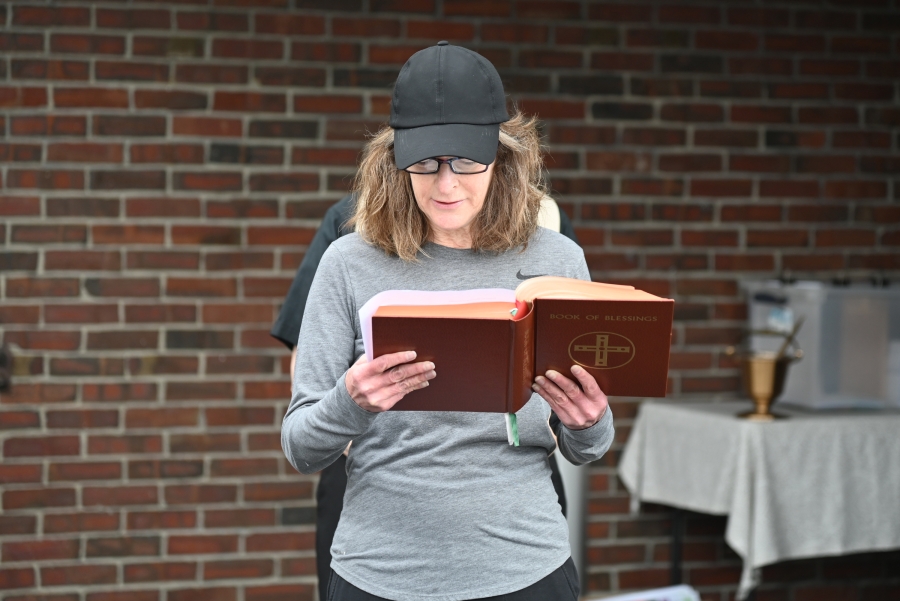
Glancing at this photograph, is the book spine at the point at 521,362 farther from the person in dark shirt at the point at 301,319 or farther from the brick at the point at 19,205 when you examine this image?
the brick at the point at 19,205

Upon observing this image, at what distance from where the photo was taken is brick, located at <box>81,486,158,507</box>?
312cm

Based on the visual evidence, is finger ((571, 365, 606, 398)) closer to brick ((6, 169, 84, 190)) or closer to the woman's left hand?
the woman's left hand

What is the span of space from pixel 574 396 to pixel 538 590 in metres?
0.31

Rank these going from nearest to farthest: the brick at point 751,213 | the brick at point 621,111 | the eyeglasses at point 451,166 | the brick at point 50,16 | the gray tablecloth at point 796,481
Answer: the eyeglasses at point 451,166 → the gray tablecloth at point 796,481 → the brick at point 50,16 → the brick at point 621,111 → the brick at point 751,213

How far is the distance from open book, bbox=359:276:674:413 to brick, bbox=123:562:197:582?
219cm

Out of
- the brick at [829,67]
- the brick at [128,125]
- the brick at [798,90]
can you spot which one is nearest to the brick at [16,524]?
the brick at [128,125]

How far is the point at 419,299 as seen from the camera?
4.15 ft

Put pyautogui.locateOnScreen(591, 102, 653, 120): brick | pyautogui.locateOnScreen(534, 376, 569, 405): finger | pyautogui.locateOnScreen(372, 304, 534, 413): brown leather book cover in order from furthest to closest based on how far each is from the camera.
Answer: pyautogui.locateOnScreen(591, 102, 653, 120): brick → pyautogui.locateOnScreen(534, 376, 569, 405): finger → pyautogui.locateOnScreen(372, 304, 534, 413): brown leather book cover

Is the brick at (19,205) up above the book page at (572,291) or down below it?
above

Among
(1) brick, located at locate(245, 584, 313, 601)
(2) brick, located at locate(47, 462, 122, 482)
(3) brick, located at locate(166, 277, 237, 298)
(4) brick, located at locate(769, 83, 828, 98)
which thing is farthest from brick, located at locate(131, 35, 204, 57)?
(4) brick, located at locate(769, 83, 828, 98)

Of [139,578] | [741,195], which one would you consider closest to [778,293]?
[741,195]

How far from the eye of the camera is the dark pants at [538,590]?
1394 mm

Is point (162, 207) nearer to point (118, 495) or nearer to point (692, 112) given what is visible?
point (118, 495)

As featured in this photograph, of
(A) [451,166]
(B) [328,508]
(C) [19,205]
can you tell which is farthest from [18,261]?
(A) [451,166]
